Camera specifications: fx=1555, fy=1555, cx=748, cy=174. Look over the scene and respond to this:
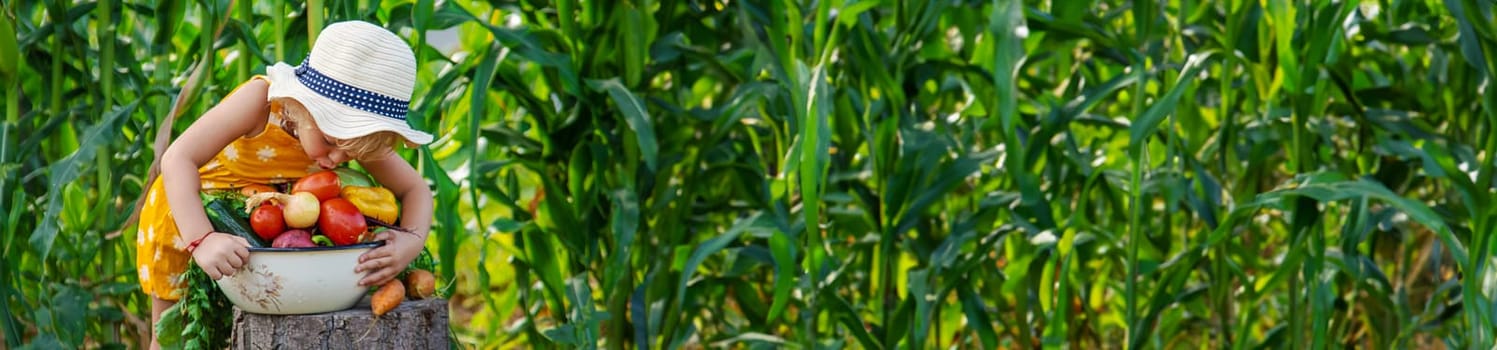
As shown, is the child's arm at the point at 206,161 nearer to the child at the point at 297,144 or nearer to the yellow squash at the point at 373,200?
the child at the point at 297,144

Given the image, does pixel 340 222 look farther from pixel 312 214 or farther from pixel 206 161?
pixel 206 161

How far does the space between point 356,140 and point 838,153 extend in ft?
4.92

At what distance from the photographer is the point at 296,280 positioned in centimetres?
170

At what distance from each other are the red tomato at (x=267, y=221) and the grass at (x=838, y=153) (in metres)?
0.61

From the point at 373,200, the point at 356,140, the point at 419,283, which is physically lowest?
the point at 419,283

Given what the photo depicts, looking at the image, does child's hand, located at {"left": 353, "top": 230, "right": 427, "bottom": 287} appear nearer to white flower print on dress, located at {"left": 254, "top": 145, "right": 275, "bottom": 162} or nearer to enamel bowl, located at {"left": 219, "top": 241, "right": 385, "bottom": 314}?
enamel bowl, located at {"left": 219, "top": 241, "right": 385, "bottom": 314}

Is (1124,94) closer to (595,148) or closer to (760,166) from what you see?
(760,166)

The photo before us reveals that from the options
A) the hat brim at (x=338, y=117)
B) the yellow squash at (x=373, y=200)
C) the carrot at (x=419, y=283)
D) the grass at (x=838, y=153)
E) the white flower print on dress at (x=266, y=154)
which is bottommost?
the grass at (x=838, y=153)

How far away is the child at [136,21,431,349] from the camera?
1.68m

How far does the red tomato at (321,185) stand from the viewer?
5.73 ft

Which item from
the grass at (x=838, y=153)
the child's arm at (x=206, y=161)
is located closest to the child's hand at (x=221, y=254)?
the child's arm at (x=206, y=161)

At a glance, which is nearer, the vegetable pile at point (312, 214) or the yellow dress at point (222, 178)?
the vegetable pile at point (312, 214)

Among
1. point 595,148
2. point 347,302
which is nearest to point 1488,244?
point 595,148

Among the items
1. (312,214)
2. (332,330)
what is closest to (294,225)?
→ (312,214)
